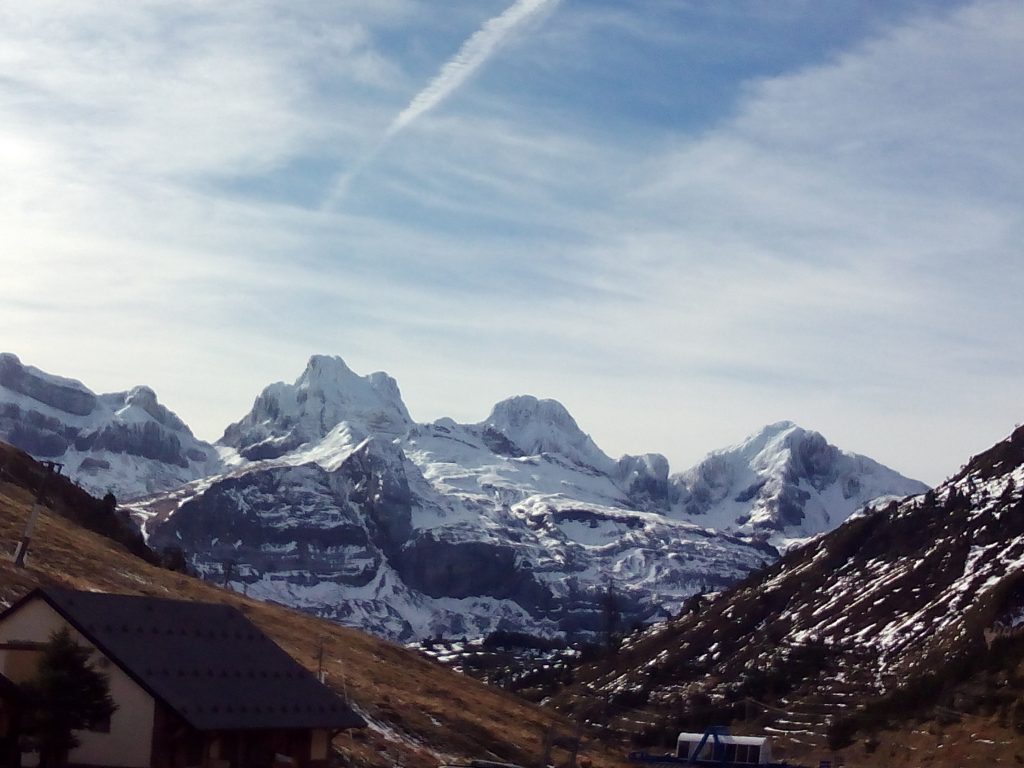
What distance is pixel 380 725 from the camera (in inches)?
3260

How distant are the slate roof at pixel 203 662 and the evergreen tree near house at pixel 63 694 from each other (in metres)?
1.29

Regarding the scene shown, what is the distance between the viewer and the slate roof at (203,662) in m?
46.6

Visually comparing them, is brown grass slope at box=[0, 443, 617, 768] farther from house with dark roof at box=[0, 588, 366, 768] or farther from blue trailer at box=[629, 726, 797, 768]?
house with dark roof at box=[0, 588, 366, 768]

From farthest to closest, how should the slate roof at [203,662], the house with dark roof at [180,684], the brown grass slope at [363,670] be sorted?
1. the brown grass slope at [363,670]
2. the slate roof at [203,662]
3. the house with dark roof at [180,684]

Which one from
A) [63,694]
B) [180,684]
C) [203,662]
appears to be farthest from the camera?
[203,662]

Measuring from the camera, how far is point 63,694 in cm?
4419

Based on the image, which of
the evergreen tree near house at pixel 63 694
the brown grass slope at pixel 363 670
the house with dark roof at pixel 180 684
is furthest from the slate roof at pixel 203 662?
the brown grass slope at pixel 363 670

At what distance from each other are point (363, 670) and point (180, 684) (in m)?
56.0

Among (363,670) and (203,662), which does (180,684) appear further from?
(363,670)

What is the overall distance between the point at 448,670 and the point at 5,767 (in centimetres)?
8332

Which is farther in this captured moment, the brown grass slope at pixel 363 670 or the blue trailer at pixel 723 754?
the blue trailer at pixel 723 754

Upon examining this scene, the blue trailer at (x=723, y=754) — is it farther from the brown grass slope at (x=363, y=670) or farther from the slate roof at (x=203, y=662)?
the slate roof at (x=203, y=662)

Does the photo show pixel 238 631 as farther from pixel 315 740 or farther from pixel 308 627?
pixel 308 627

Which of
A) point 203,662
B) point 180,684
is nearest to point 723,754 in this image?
point 203,662
